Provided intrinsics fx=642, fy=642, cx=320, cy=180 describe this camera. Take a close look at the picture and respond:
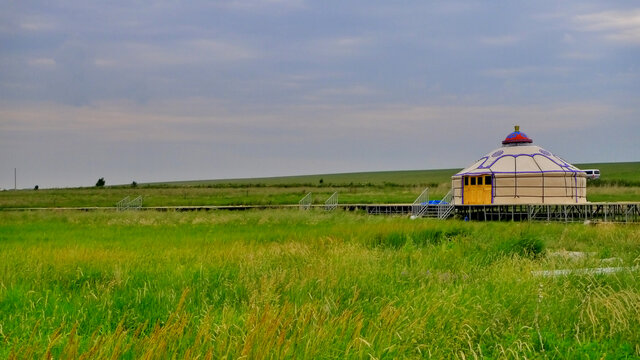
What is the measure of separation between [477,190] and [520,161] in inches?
105

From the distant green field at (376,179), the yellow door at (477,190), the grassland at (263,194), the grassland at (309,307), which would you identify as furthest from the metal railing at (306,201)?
the distant green field at (376,179)

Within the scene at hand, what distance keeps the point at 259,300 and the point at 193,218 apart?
21.9 meters

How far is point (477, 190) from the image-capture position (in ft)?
111

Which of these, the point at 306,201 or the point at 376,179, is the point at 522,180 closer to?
the point at 306,201

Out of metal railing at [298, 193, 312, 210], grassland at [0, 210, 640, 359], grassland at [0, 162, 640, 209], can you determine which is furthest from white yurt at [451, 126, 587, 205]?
grassland at [0, 210, 640, 359]

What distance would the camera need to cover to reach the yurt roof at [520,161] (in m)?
33.0

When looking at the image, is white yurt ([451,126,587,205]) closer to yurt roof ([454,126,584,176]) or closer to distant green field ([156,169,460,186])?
yurt roof ([454,126,584,176])

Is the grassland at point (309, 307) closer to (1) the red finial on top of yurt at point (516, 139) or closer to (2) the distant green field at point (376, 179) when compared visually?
(1) the red finial on top of yurt at point (516, 139)

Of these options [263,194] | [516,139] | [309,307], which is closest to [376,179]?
[263,194]

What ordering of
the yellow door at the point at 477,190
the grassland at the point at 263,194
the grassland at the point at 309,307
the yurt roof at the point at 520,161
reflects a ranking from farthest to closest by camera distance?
the grassland at the point at 263,194 → the yellow door at the point at 477,190 → the yurt roof at the point at 520,161 → the grassland at the point at 309,307

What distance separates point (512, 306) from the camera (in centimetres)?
627

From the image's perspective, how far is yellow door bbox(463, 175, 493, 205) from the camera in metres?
33.5

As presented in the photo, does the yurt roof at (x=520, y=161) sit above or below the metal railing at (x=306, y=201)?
above

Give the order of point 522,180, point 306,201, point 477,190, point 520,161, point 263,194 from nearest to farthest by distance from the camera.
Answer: point 522,180, point 520,161, point 477,190, point 306,201, point 263,194
